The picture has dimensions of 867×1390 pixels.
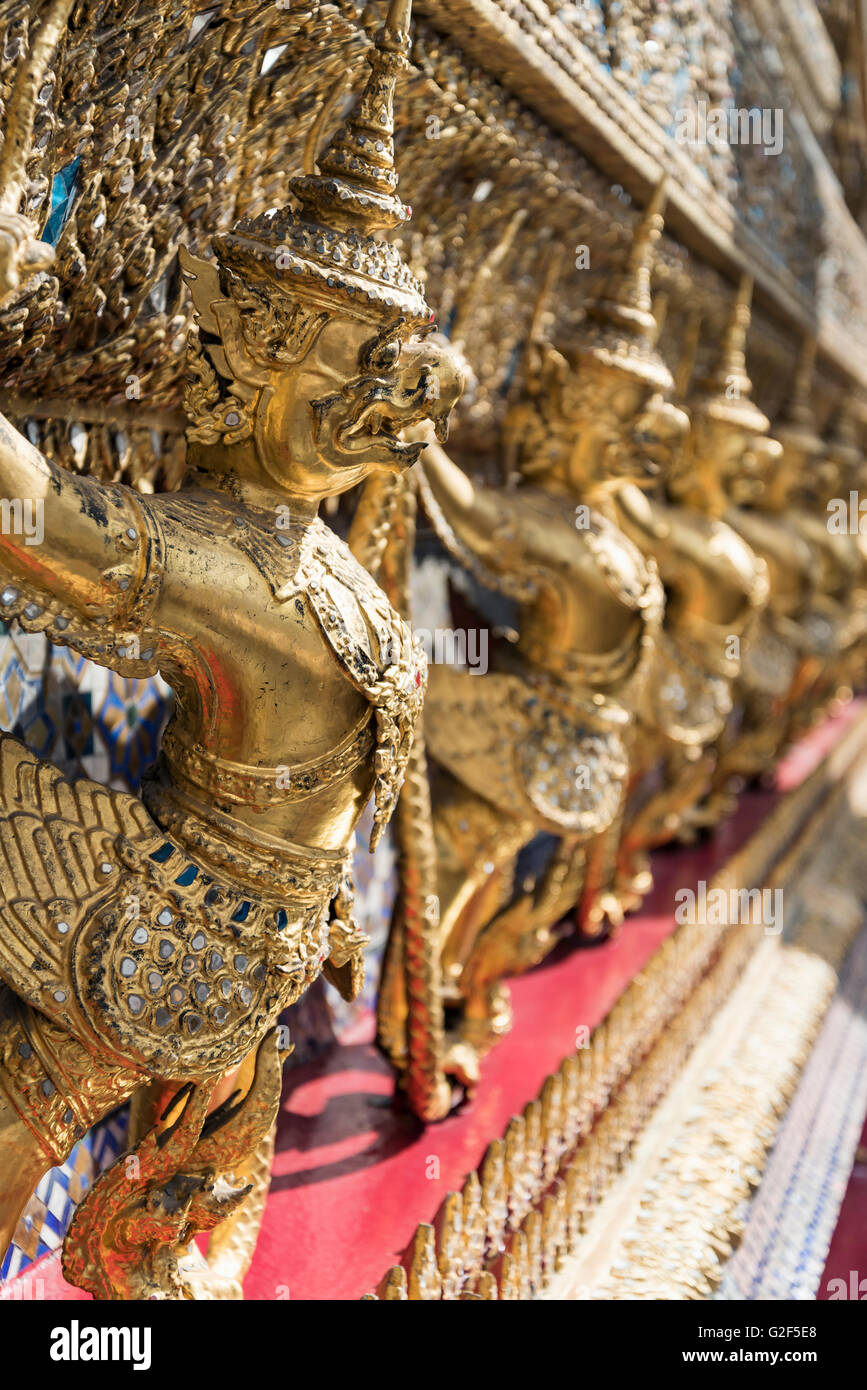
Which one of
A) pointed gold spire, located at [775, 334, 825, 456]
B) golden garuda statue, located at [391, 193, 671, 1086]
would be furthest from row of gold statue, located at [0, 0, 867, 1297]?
pointed gold spire, located at [775, 334, 825, 456]

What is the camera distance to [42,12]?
3.82 feet

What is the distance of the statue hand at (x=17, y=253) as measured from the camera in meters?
1.00

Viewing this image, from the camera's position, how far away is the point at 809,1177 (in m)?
2.86

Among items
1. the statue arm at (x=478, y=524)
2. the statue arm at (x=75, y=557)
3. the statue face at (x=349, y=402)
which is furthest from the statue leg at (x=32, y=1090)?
the statue arm at (x=478, y=524)

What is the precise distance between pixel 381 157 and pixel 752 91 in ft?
8.67

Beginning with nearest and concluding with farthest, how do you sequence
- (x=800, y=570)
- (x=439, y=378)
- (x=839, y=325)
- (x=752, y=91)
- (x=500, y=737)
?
(x=439, y=378)
(x=500, y=737)
(x=752, y=91)
(x=800, y=570)
(x=839, y=325)

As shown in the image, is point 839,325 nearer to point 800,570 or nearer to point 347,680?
point 800,570

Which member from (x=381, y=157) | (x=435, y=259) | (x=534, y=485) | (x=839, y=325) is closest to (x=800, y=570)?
(x=839, y=325)

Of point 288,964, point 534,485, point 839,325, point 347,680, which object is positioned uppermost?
point 839,325

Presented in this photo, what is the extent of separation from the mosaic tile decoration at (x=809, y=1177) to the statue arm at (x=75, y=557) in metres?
1.48

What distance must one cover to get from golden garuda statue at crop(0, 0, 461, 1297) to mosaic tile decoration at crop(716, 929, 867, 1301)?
3.82 ft

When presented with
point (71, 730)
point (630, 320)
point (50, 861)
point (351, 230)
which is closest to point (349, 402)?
point (351, 230)

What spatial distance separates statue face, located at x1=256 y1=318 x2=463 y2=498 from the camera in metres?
1.34
